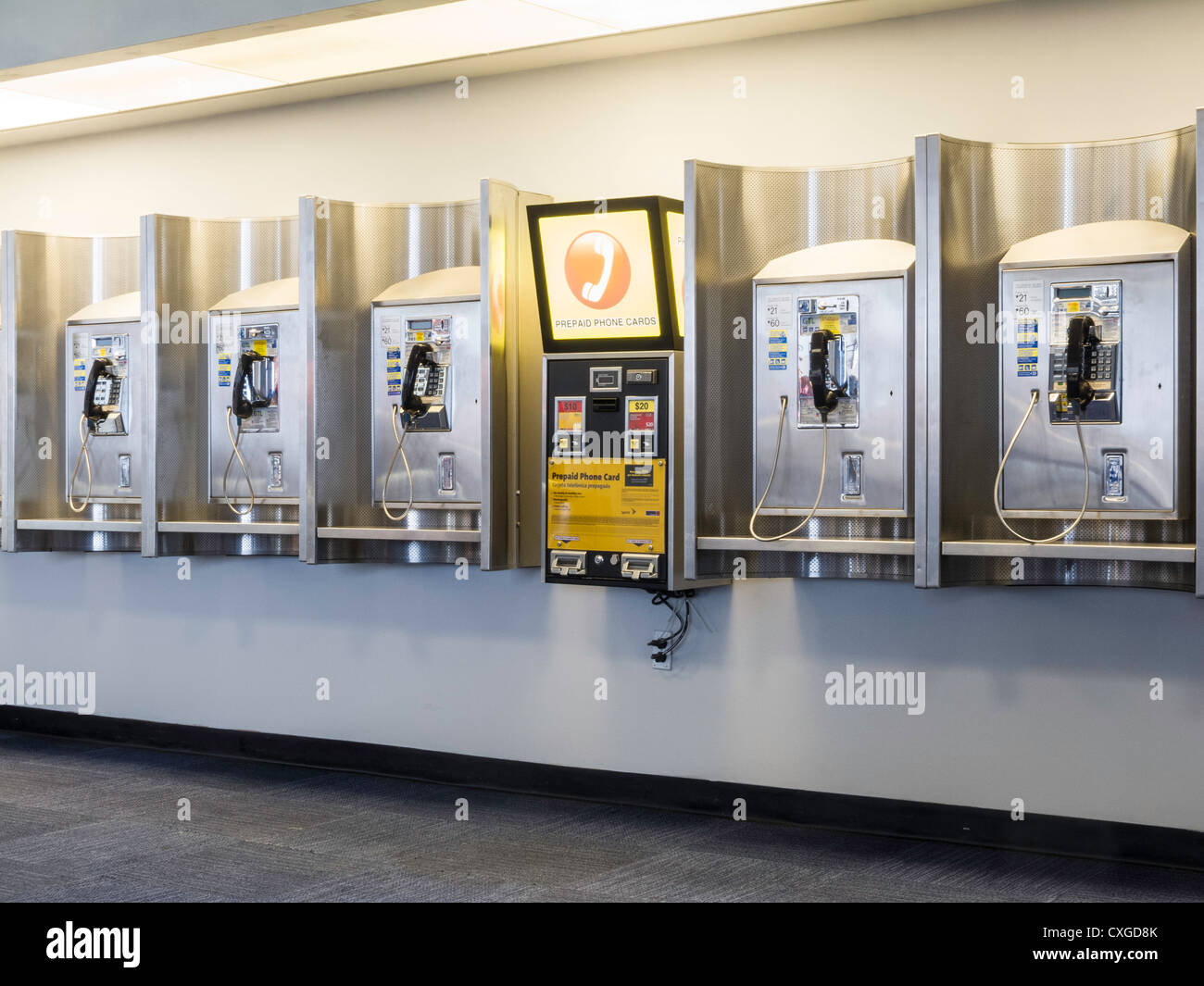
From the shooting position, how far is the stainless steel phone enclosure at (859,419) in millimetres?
4562

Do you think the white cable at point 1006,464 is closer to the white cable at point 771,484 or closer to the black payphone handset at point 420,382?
the white cable at point 771,484

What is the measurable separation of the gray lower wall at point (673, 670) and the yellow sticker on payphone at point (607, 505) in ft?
1.44

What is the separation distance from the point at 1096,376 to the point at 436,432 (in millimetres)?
2461

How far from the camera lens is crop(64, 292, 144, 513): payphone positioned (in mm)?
6199

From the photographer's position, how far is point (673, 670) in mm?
5273

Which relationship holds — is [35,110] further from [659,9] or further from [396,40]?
[659,9]

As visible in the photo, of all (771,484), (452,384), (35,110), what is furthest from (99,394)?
(771,484)

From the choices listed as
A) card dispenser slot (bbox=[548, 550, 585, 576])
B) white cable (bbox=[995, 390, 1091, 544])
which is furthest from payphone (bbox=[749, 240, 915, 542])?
card dispenser slot (bbox=[548, 550, 585, 576])

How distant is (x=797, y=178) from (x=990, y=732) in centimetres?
204

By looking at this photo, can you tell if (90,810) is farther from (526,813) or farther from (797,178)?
(797,178)

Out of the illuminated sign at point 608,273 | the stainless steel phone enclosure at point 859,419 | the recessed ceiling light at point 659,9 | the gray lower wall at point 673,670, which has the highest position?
the recessed ceiling light at point 659,9

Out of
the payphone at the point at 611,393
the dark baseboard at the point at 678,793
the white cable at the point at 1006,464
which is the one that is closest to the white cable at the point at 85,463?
the dark baseboard at the point at 678,793

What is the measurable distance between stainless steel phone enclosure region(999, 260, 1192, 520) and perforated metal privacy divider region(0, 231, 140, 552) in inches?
160
